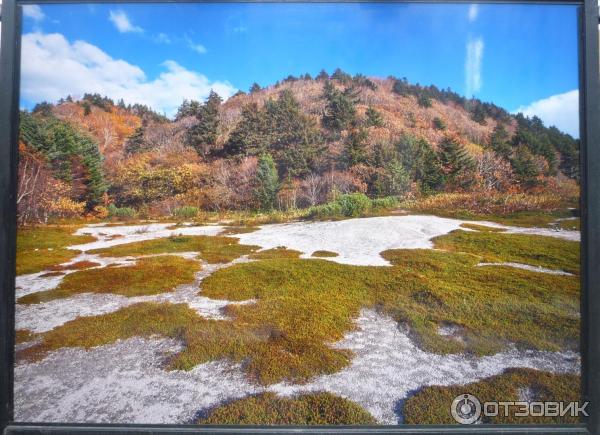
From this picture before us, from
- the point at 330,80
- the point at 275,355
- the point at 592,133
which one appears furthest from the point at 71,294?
the point at 592,133

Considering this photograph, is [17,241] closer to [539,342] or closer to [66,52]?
[66,52]

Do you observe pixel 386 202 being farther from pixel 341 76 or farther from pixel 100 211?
pixel 100 211

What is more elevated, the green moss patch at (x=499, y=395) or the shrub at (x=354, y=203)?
the shrub at (x=354, y=203)

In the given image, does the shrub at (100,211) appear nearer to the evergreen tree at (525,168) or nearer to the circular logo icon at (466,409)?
the circular logo icon at (466,409)

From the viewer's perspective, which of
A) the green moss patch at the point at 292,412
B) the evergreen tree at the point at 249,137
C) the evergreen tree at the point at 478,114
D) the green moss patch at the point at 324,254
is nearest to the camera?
the green moss patch at the point at 292,412

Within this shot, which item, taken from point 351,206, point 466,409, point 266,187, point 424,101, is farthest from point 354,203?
point 466,409

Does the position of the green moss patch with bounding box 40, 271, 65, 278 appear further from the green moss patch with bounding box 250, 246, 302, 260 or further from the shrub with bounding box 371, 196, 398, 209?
the shrub with bounding box 371, 196, 398, 209

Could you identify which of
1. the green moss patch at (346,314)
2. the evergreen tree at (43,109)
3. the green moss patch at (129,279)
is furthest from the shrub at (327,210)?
the evergreen tree at (43,109)

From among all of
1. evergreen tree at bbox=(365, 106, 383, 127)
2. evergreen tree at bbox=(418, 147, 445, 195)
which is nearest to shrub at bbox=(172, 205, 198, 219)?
evergreen tree at bbox=(365, 106, 383, 127)
